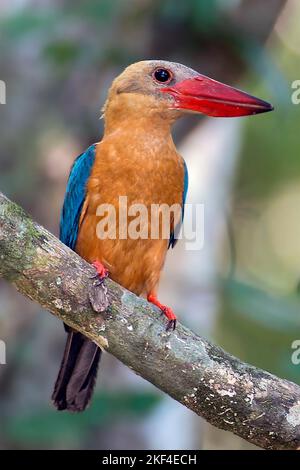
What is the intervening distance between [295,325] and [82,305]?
70.1 inches

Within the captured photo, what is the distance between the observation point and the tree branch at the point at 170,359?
335 cm

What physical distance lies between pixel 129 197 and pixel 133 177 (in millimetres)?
116

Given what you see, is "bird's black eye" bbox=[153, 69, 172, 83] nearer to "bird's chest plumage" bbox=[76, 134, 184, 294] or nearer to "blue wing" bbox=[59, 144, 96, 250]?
"bird's chest plumage" bbox=[76, 134, 184, 294]

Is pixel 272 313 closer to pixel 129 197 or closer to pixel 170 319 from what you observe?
pixel 129 197

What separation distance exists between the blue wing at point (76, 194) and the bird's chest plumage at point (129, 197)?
1.5 inches

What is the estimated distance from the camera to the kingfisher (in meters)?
4.39

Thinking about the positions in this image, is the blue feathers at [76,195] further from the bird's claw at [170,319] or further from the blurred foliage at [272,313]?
the bird's claw at [170,319]

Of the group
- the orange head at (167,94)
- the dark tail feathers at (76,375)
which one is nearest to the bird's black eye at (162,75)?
the orange head at (167,94)

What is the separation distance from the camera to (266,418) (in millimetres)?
3420

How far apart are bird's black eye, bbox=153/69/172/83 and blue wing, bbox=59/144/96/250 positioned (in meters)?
0.52

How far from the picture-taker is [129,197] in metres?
4.34

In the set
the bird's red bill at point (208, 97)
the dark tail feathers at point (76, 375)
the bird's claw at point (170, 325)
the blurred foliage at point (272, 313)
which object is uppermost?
the bird's red bill at point (208, 97)

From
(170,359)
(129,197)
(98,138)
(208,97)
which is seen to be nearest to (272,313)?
(129,197)

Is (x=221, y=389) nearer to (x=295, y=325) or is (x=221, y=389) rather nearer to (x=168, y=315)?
(x=168, y=315)
